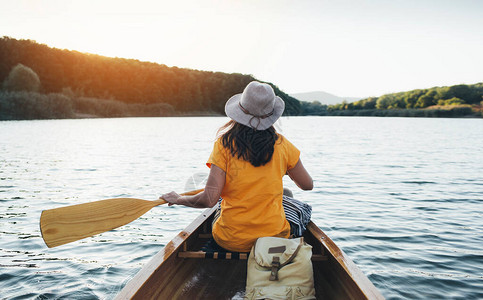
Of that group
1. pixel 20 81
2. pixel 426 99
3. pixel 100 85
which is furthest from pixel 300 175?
pixel 426 99

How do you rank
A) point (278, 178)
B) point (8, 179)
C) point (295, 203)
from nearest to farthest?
1. point (278, 178)
2. point (295, 203)
3. point (8, 179)

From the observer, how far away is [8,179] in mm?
8938

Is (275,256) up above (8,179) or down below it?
above

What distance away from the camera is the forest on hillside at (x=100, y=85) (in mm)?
41250

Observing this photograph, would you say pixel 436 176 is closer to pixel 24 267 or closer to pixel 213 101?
pixel 24 267

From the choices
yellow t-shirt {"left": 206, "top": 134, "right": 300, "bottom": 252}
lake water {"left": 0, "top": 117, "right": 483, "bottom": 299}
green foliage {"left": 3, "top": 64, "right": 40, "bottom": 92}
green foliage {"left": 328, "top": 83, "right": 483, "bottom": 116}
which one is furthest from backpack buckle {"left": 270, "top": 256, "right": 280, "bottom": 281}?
green foliage {"left": 328, "top": 83, "right": 483, "bottom": 116}

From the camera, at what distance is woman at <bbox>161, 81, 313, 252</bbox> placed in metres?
2.25

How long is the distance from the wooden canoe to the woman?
0.33m

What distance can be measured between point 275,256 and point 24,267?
3169 millimetres

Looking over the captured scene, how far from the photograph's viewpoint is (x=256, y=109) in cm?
226

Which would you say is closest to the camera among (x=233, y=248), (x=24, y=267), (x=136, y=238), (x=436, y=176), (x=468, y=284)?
(x=233, y=248)

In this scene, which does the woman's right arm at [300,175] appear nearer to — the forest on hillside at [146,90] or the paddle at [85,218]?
the paddle at [85,218]

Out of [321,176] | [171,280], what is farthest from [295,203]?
[321,176]

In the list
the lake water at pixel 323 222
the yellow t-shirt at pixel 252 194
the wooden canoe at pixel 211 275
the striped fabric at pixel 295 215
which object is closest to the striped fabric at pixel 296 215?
the striped fabric at pixel 295 215
